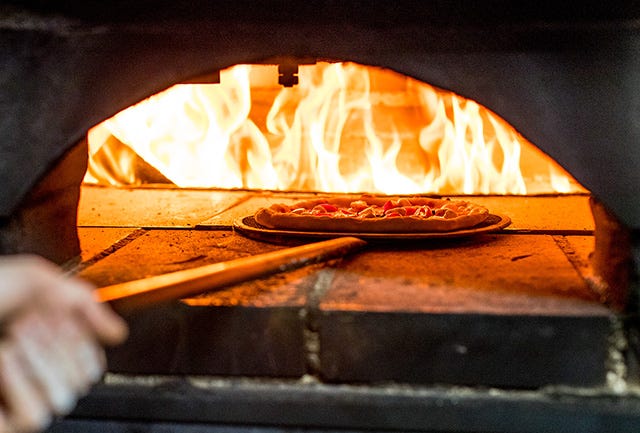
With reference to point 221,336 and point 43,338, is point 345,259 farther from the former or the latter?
point 43,338

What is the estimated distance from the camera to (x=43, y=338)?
2.80ft

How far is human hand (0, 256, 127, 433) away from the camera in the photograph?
831mm

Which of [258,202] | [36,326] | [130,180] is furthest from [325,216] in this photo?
[130,180]

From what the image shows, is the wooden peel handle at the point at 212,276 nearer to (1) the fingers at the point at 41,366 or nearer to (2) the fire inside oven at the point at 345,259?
(2) the fire inside oven at the point at 345,259

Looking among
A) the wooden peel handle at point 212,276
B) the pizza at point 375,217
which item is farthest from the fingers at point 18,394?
the pizza at point 375,217

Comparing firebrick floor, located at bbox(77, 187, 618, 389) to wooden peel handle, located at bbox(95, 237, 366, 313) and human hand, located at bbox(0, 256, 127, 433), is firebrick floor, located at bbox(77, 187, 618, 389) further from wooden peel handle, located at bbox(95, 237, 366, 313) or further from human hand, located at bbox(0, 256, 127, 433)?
human hand, located at bbox(0, 256, 127, 433)

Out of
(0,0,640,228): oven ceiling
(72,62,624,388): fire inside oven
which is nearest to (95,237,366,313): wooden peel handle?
(72,62,624,388): fire inside oven

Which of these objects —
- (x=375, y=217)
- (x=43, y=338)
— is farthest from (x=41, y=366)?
(x=375, y=217)

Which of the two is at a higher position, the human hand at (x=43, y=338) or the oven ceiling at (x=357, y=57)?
the oven ceiling at (x=357, y=57)

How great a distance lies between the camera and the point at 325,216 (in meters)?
1.85

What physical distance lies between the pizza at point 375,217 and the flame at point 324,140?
2.99ft

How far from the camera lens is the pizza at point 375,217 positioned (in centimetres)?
183

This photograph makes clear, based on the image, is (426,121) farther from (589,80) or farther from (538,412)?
(538,412)

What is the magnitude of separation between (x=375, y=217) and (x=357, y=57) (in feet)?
1.58
